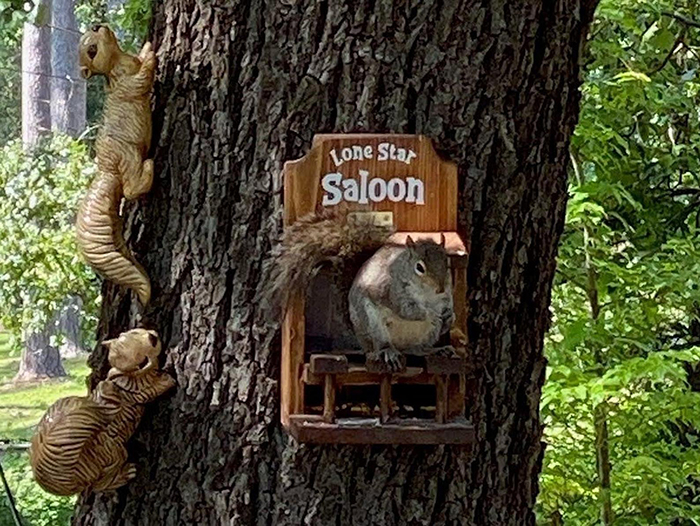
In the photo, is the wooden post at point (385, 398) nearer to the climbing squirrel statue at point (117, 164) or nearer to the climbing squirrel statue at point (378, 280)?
the climbing squirrel statue at point (378, 280)

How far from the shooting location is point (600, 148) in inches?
90.4

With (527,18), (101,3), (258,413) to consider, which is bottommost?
(258,413)

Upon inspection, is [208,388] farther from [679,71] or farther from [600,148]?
[679,71]

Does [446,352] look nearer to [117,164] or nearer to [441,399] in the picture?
[441,399]

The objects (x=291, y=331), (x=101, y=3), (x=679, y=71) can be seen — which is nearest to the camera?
(x=291, y=331)

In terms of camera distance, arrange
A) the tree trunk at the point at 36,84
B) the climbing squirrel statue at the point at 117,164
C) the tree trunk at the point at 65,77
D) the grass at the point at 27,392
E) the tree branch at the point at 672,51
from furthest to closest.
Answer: the tree trunk at the point at 36,84 → the tree trunk at the point at 65,77 → the grass at the point at 27,392 → the tree branch at the point at 672,51 → the climbing squirrel statue at the point at 117,164

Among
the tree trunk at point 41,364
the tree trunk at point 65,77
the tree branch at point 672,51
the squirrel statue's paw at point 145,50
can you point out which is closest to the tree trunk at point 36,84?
the tree trunk at point 65,77

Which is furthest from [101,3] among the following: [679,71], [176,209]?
[176,209]

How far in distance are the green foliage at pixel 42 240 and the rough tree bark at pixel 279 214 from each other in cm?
173

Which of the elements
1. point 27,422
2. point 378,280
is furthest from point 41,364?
point 378,280

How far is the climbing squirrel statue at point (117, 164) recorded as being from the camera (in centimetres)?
124

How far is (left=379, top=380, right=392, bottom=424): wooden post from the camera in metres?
1.15

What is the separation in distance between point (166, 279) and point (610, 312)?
1.44 metres

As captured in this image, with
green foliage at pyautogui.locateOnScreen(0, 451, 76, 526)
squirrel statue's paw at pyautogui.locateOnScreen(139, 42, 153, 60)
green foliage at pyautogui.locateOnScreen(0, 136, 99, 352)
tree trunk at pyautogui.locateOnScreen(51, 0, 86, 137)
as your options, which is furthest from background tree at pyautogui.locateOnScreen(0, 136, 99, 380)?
tree trunk at pyautogui.locateOnScreen(51, 0, 86, 137)
